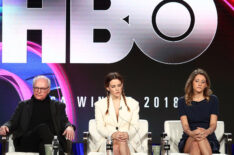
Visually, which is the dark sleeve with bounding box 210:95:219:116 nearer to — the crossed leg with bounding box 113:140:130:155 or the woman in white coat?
the woman in white coat

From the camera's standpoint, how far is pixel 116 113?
6180mm

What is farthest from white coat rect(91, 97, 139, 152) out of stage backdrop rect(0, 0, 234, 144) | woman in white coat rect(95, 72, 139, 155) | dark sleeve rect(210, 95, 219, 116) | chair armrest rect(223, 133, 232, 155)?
stage backdrop rect(0, 0, 234, 144)

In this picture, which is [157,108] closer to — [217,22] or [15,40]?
[217,22]

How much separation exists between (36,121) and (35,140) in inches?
13.6

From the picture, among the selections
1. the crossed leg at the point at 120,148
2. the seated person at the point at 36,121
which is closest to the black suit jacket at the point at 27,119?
the seated person at the point at 36,121

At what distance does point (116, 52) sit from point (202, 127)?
1882 mm

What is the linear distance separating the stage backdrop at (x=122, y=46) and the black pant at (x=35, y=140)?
1.54 meters

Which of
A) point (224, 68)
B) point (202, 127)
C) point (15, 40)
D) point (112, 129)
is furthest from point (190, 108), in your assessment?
point (15, 40)

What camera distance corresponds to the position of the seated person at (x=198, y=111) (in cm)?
596

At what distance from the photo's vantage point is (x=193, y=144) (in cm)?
572

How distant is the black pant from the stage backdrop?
1.54 meters

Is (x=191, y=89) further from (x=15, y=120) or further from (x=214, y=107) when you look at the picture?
(x=15, y=120)

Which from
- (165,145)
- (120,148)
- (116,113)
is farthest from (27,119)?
(165,145)

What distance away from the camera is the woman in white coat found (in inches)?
237
